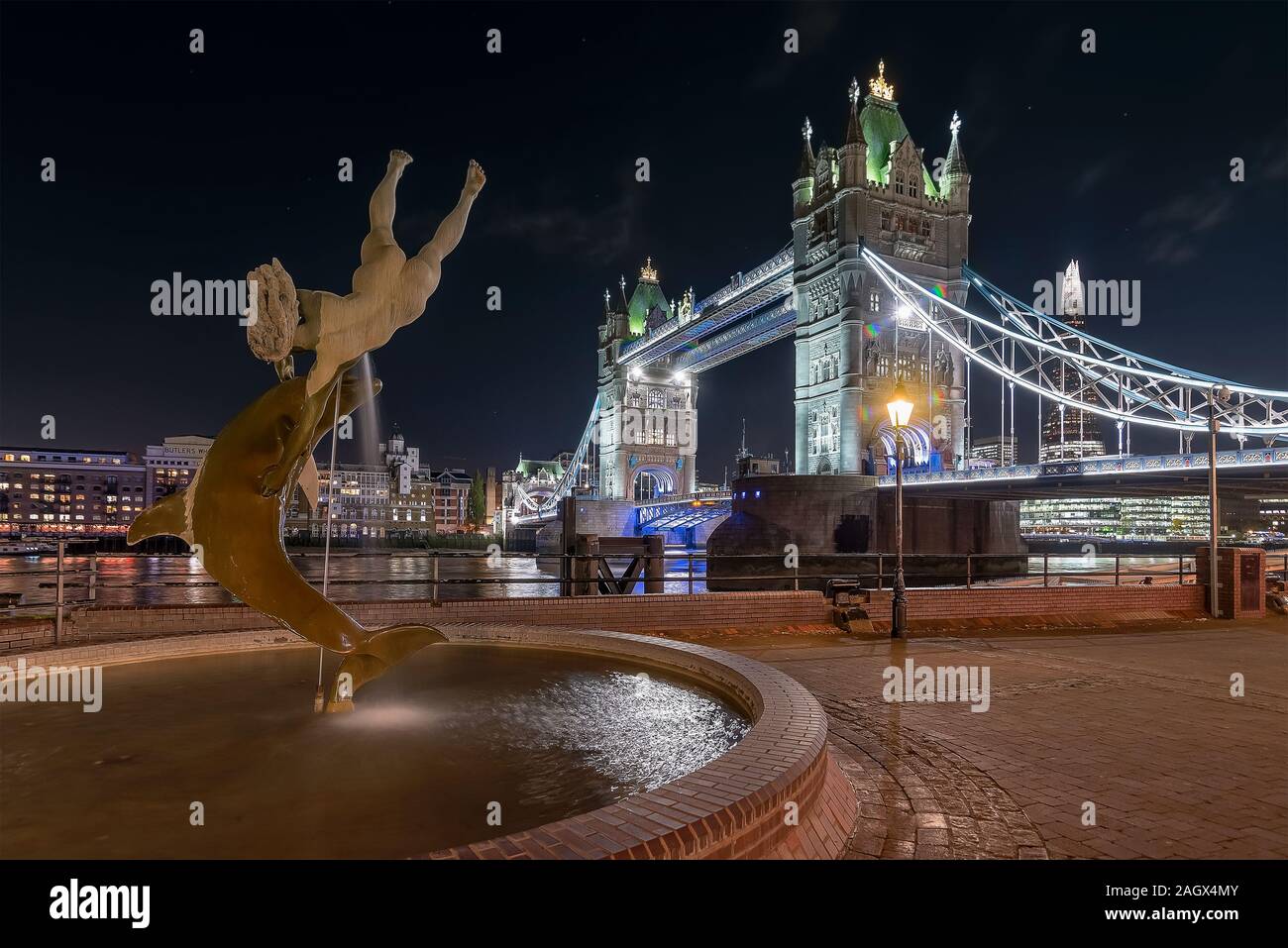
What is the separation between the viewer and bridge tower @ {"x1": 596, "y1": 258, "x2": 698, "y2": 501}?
93.0 meters

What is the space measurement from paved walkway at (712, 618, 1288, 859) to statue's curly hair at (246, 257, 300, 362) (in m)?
4.36

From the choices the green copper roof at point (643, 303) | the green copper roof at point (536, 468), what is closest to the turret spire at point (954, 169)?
the green copper roof at point (643, 303)

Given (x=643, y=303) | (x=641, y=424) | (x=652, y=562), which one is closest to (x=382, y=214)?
(x=652, y=562)

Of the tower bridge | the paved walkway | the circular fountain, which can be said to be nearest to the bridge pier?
the tower bridge

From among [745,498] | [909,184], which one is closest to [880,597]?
[745,498]

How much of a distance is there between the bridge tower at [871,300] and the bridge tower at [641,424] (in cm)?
3719

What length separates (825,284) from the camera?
5556 cm

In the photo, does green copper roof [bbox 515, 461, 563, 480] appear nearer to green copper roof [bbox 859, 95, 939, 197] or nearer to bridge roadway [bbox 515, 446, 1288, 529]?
green copper roof [bbox 859, 95, 939, 197]

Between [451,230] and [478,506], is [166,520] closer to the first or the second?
[451,230]

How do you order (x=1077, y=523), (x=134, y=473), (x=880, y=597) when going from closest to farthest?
(x=880, y=597)
(x=1077, y=523)
(x=134, y=473)

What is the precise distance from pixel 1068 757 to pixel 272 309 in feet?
19.1
